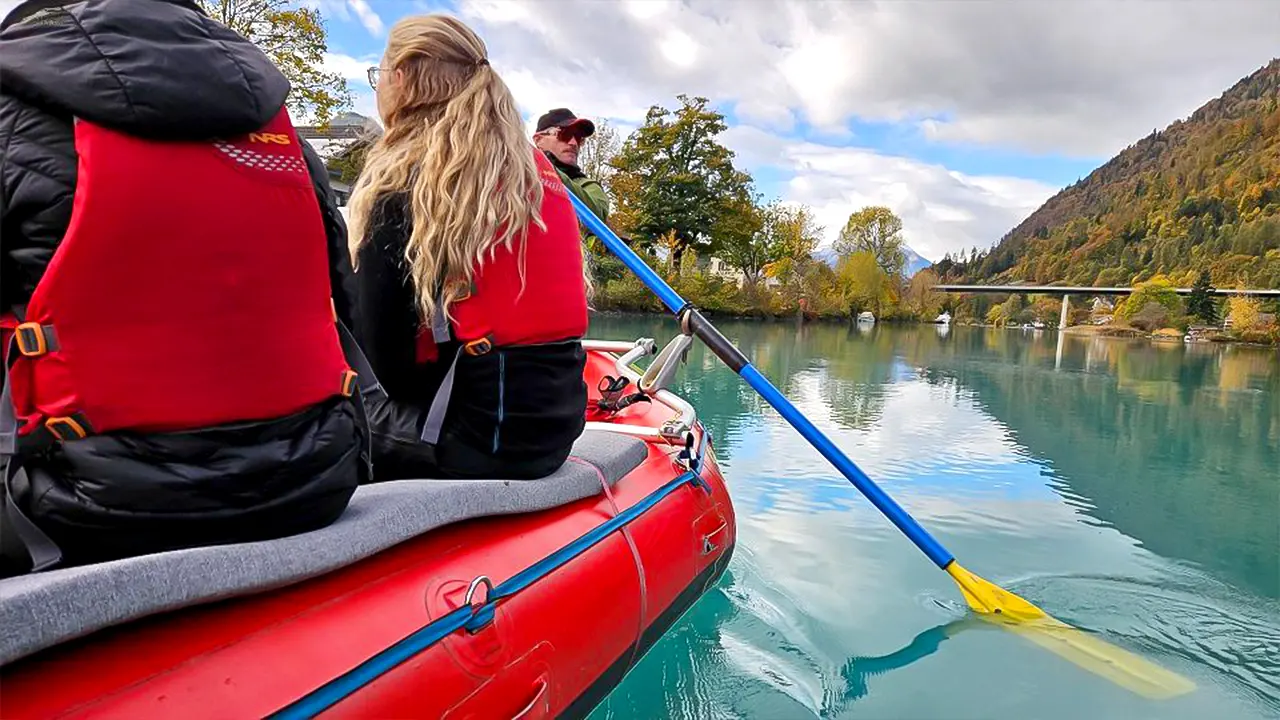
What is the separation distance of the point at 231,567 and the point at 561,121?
3.53 m

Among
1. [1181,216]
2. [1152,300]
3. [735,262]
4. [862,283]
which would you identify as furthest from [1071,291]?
[735,262]

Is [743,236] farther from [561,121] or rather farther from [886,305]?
[561,121]

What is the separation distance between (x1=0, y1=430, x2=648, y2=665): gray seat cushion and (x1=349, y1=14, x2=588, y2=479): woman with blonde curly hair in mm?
218

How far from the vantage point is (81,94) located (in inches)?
41.8

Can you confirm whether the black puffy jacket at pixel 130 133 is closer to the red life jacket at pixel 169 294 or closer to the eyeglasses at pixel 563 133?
the red life jacket at pixel 169 294

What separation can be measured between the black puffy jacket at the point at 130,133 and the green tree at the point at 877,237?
6396 cm

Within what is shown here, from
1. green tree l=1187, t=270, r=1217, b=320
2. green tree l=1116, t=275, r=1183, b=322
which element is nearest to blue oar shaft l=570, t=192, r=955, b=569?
green tree l=1187, t=270, r=1217, b=320

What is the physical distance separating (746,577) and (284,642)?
9.44 feet

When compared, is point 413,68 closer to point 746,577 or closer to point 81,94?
point 81,94

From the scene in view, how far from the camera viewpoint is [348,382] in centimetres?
141

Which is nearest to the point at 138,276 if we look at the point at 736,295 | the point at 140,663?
the point at 140,663

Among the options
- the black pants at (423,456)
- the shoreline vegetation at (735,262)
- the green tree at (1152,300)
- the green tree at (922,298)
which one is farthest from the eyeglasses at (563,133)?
the green tree at (1152,300)

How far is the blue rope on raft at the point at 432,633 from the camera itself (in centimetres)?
115

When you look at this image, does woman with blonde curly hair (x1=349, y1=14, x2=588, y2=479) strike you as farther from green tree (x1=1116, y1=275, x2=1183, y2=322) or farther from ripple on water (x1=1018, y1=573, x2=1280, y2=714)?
green tree (x1=1116, y1=275, x2=1183, y2=322)
